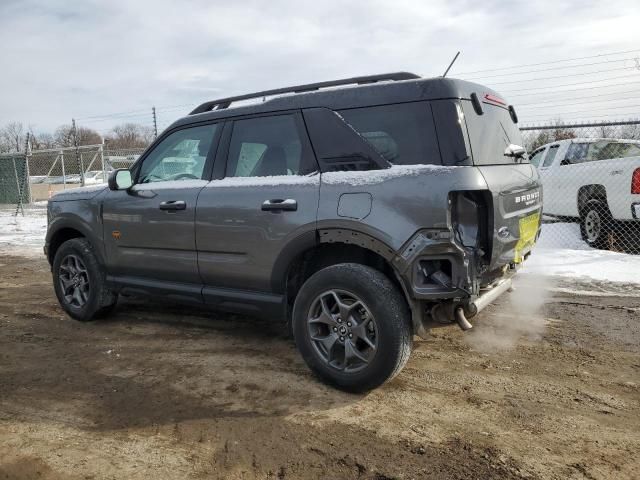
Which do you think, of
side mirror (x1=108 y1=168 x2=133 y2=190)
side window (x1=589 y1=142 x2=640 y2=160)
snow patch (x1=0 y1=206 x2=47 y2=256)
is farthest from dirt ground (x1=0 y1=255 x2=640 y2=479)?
snow patch (x1=0 y1=206 x2=47 y2=256)

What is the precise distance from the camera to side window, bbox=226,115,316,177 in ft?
11.9

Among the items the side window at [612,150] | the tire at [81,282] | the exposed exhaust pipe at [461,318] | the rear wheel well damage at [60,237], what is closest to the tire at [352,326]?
the exposed exhaust pipe at [461,318]

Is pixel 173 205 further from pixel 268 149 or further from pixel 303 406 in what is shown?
pixel 303 406

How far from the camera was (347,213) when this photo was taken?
3.25m

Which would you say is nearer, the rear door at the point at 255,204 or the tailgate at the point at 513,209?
the tailgate at the point at 513,209

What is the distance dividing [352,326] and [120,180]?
259cm

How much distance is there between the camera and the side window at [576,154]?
8891mm

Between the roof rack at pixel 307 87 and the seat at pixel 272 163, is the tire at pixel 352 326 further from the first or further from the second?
the roof rack at pixel 307 87

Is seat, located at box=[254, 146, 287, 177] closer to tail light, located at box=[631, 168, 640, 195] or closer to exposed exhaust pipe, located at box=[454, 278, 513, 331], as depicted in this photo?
exposed exhaust pipe, located at box=[454, 278, 513, 331]

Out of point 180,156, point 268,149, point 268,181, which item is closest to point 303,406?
point 268,181

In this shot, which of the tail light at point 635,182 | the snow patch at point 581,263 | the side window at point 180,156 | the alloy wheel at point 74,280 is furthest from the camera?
the tail light at point 635,182

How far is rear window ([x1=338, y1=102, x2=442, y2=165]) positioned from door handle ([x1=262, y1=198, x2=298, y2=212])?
0.65m

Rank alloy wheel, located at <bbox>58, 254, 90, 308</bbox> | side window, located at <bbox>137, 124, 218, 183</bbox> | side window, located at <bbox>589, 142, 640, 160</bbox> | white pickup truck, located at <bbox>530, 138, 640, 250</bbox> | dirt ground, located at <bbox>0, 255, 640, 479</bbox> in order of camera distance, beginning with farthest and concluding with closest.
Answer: side window, located at <bbox>589, 142, 640, 160</bbox>, white pickup truck, located at <bbox>530, 138, 640, 250</bbox>, alloy wheel, located at <bbox>58, 254, 90, 308</bbox>, side window, located at <bbox>137, 124, 218, 183</bbox>, dirt ground, located at <bbox>0, 255, 640, 479</bbox>

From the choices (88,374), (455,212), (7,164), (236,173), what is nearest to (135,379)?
(88,374)
